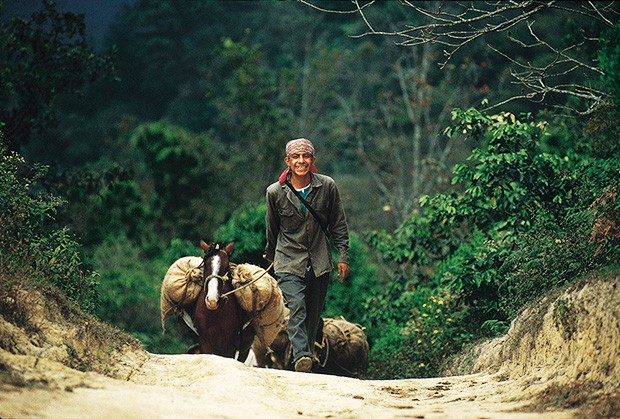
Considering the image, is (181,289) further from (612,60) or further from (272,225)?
(612,60)

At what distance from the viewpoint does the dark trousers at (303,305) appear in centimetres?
901

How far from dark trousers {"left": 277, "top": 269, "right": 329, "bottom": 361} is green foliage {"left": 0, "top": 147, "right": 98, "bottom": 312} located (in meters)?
2.01

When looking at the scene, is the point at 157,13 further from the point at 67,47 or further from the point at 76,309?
the point at 76,309

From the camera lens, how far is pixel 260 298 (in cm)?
1017

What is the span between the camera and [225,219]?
30016mm

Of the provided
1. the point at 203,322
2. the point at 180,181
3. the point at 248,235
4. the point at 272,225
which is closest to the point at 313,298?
the point at 272,225

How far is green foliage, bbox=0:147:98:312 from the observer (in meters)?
7.30

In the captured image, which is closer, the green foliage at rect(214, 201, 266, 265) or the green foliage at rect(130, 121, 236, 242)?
the green foliage at rect(214, 201, 266, 265)

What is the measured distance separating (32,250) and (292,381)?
2.62 m

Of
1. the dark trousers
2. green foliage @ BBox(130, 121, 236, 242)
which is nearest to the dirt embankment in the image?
the dark trousers

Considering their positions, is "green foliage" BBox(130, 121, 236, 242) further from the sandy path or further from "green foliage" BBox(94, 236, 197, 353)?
the sandy path

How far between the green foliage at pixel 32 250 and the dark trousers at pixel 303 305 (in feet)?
6.61

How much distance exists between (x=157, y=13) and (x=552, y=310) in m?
43.4

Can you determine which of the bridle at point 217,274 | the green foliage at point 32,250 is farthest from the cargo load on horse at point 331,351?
the green foliage at point 32,250
